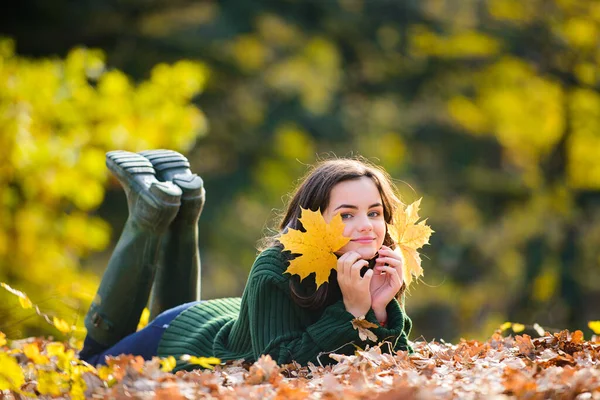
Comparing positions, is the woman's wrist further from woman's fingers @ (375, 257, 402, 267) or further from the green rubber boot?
the green rubber boot

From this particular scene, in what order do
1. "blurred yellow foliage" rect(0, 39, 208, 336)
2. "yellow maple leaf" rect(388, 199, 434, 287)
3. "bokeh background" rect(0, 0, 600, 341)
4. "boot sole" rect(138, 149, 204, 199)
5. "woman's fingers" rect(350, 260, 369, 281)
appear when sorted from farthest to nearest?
"bokeh background" rect(0, 0, 600, 341) → "blurred yellow foliage" rect(0, 39, 208, 336) → "boot sole" rect(138, 149, 204, 199) → "yellow maple leaf" rect(388, 199, 434, 287) → "woman's fingers" rect(350, 260, 369, 281)

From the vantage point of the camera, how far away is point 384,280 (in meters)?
3.03

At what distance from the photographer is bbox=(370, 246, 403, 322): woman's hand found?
297 cm

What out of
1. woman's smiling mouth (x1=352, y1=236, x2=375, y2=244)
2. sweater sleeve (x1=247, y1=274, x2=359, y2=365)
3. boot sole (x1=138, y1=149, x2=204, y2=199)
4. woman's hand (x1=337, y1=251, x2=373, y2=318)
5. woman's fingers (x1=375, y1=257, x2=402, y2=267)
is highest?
boot sole (x1=138, y1=149, x2=204, y2=199)

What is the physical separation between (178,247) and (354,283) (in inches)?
56.3

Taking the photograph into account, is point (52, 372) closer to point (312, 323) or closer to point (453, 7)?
point (312, 323)

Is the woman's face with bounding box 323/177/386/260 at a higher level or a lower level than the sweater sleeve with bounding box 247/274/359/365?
higher

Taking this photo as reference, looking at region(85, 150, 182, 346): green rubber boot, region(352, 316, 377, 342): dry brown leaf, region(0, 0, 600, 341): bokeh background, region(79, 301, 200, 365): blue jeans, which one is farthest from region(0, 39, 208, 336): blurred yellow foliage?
region(352, 316, 377, 342): dry brown leaf

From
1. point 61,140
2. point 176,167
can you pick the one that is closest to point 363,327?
point 176,167

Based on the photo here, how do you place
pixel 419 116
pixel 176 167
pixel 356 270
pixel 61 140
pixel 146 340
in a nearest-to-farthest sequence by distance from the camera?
pixel 356 270
pixel 146 340
pixel 176 167
pixel 61 140
pixel 419 116

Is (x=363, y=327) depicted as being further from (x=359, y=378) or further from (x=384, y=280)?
(x=359, y=378)

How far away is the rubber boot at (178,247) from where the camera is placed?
3979mm

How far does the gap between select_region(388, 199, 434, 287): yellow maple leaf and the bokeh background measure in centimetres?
657

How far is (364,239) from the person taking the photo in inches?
118
